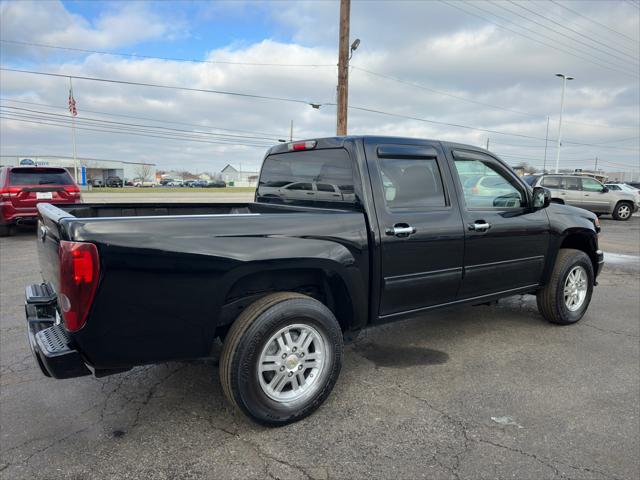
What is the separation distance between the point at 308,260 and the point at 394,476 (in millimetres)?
1308

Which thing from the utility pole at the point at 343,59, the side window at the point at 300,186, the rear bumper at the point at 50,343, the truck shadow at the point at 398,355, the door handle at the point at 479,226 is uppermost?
the utility pole at the point at 343,59

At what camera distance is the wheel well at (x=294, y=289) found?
280cm

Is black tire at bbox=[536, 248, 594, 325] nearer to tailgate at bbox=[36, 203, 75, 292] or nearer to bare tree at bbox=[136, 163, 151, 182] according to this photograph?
tailgate at bbox=[36, 203, 75, 292]

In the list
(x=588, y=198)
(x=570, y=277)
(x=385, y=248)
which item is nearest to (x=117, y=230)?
(x=385, y=248)

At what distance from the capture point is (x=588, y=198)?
59.0 ft

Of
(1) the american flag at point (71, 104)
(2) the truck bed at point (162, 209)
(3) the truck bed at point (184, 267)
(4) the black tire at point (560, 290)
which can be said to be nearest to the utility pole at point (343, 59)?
(2) the truck bed at point (162, 209)

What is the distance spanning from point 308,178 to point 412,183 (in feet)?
2.88

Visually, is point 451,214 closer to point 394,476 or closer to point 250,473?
point 394,476

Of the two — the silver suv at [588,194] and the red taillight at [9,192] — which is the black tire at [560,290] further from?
the silver suv at [588,194]

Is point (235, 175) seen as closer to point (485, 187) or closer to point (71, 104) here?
point (71, 104)

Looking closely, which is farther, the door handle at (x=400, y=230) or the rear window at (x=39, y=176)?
the rear window at (x=39, y=176)

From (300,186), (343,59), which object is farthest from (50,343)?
(343,59)

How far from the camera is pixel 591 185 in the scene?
17.8 m

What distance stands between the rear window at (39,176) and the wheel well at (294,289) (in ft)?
30.5
